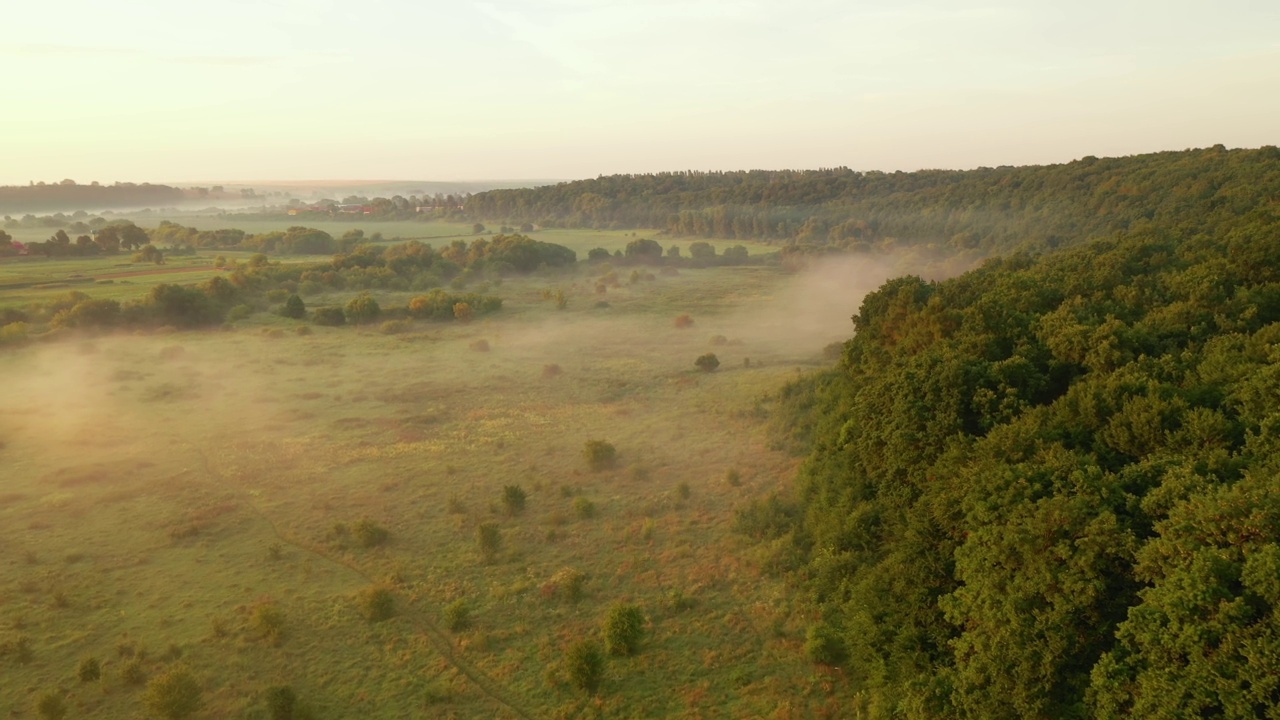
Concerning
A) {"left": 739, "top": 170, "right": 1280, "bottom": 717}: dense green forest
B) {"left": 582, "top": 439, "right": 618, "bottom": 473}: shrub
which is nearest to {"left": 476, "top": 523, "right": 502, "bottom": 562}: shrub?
{"left": 582, "top": 439, "right": 618, "bottom": 473}: shrub

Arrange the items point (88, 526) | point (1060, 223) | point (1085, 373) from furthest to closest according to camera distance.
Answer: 1. point (1060, 223)
2. point (88, 526)
3. point (1085, 373)

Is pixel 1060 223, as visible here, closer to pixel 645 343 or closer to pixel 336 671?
pixel 645 343

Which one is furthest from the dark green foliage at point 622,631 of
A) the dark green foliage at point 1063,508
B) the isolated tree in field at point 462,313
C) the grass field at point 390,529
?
the isolated tree in field at point 462,313

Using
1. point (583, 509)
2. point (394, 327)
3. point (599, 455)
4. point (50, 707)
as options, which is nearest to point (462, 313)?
point (394, 327)

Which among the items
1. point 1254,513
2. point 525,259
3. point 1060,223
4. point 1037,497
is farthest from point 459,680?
point 525,259

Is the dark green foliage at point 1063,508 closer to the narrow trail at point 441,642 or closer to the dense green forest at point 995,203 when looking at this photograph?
the narrow trail at point 441,642

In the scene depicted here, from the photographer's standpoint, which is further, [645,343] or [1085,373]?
[645,343]

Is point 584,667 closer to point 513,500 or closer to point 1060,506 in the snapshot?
point 513,500

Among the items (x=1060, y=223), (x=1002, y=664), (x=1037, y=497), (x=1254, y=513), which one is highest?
(x=1060, y=223)
